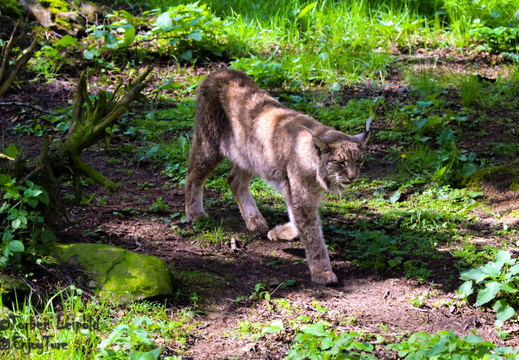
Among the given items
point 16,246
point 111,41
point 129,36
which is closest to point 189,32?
point 129,36

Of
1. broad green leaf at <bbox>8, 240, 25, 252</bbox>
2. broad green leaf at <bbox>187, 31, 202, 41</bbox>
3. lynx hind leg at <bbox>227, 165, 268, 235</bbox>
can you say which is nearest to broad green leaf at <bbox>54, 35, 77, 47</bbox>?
broad green leaf at <bbox>187, 31, 202, 41</bbox>

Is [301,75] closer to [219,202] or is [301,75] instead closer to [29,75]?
[219,202]

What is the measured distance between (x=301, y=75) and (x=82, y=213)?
13.2 ft

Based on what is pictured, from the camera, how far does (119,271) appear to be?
4133 mm

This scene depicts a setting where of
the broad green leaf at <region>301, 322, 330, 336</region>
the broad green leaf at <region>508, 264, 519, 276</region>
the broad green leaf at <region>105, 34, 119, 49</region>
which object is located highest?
the broad green leaf at <region>105, 34, 119, 49</region>

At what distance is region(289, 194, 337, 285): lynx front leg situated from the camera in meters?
4.64

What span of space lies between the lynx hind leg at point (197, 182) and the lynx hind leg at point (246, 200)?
248mm

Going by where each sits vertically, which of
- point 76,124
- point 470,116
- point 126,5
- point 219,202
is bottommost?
point 219,202

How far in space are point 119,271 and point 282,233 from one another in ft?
5.89

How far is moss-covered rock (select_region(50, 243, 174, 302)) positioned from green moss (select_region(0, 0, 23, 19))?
6593 millimetres

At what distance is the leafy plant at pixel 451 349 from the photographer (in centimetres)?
321

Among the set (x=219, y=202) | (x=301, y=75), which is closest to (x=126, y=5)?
(x=301, y=75)

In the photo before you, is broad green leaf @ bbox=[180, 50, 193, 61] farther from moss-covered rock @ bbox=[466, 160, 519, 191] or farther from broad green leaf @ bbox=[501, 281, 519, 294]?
broad green leaf @ bbox=[501, 281, 519, 294]

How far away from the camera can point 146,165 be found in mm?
7098
